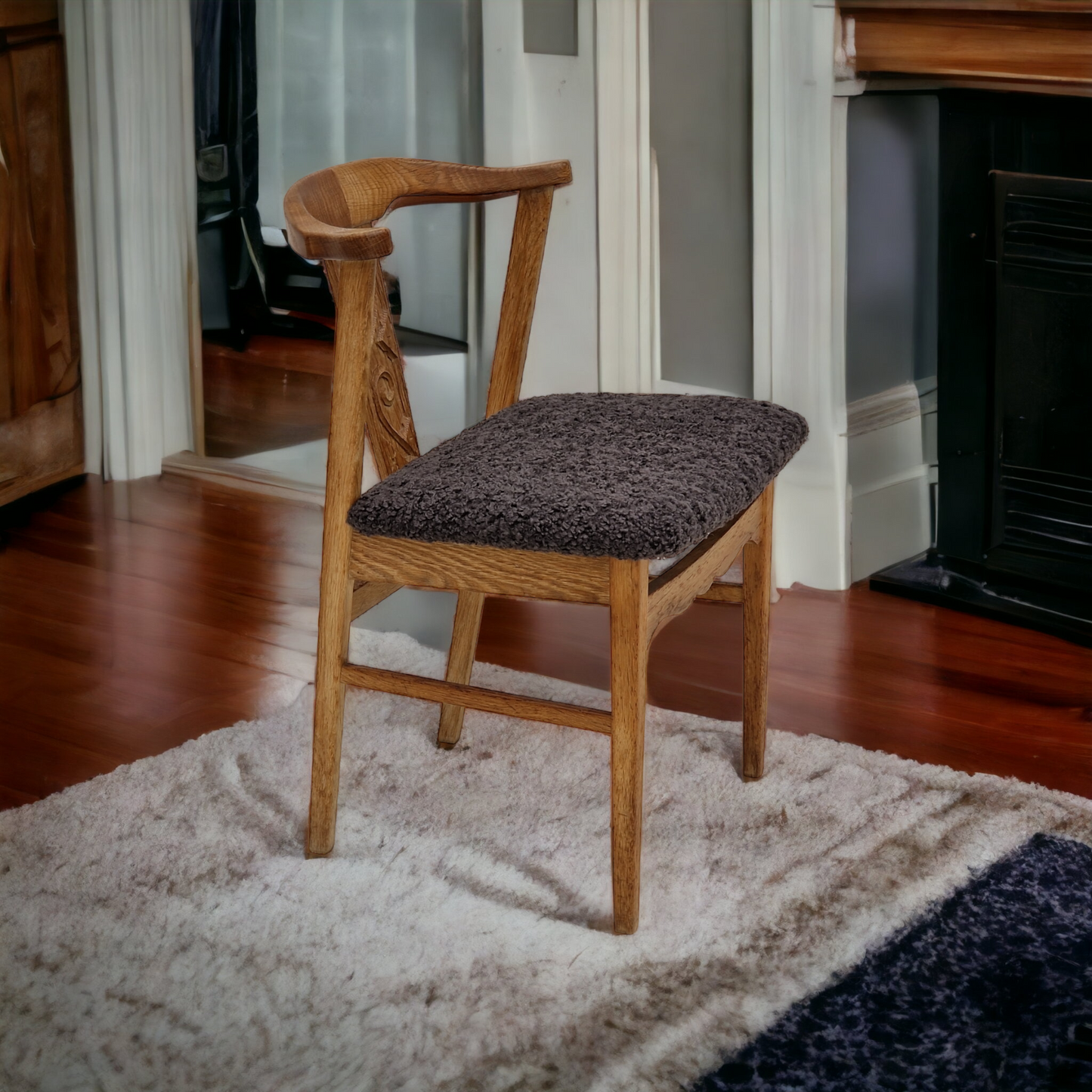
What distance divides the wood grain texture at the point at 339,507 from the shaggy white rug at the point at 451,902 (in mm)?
132

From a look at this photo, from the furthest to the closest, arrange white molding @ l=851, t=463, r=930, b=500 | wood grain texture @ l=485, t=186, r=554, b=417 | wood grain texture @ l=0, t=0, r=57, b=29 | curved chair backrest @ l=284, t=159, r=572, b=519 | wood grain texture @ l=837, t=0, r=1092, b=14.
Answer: wood grain texture @ l=0, t=0, r=57, b=29 < white molding @ l=851, t=463, r=930, b=500 < wood grain texture @ l=837, t=0, r=1092, b=14 < wood grain texture @ l=485, t=186, r=554, b=417 < curved chair backrest @ l=284, t=159, r=572, b=519

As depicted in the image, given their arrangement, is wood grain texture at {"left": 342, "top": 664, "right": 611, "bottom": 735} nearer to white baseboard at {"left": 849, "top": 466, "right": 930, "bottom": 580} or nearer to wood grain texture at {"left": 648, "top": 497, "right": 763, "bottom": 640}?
wood grain texture at {"left": 648, "top": 497, "right": 763, "bottom": 640}

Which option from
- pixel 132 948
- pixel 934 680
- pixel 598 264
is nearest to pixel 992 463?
pixel 934 680

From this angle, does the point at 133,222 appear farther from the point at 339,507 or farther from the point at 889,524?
the point at 339,507

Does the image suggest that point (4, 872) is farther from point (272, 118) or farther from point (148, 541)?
point (272, 118)

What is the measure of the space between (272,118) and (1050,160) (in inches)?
61.1

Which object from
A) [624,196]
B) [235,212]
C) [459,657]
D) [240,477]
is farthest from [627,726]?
[235,212]

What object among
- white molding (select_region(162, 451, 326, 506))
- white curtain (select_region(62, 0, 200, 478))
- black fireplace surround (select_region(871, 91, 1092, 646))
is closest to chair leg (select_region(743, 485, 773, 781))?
black fireplace surround (select_region(871, 91, 1092, 646))

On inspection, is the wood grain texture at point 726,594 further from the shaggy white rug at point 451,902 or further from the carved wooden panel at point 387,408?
the carved wooden panel at point 387,408

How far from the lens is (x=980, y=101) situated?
6.84 ft

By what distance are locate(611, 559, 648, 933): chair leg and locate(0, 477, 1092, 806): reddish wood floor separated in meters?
0.56

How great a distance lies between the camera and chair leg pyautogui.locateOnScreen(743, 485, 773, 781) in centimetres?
148

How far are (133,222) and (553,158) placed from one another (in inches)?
44.6

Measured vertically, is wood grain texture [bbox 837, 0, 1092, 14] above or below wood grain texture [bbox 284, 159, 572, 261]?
above
